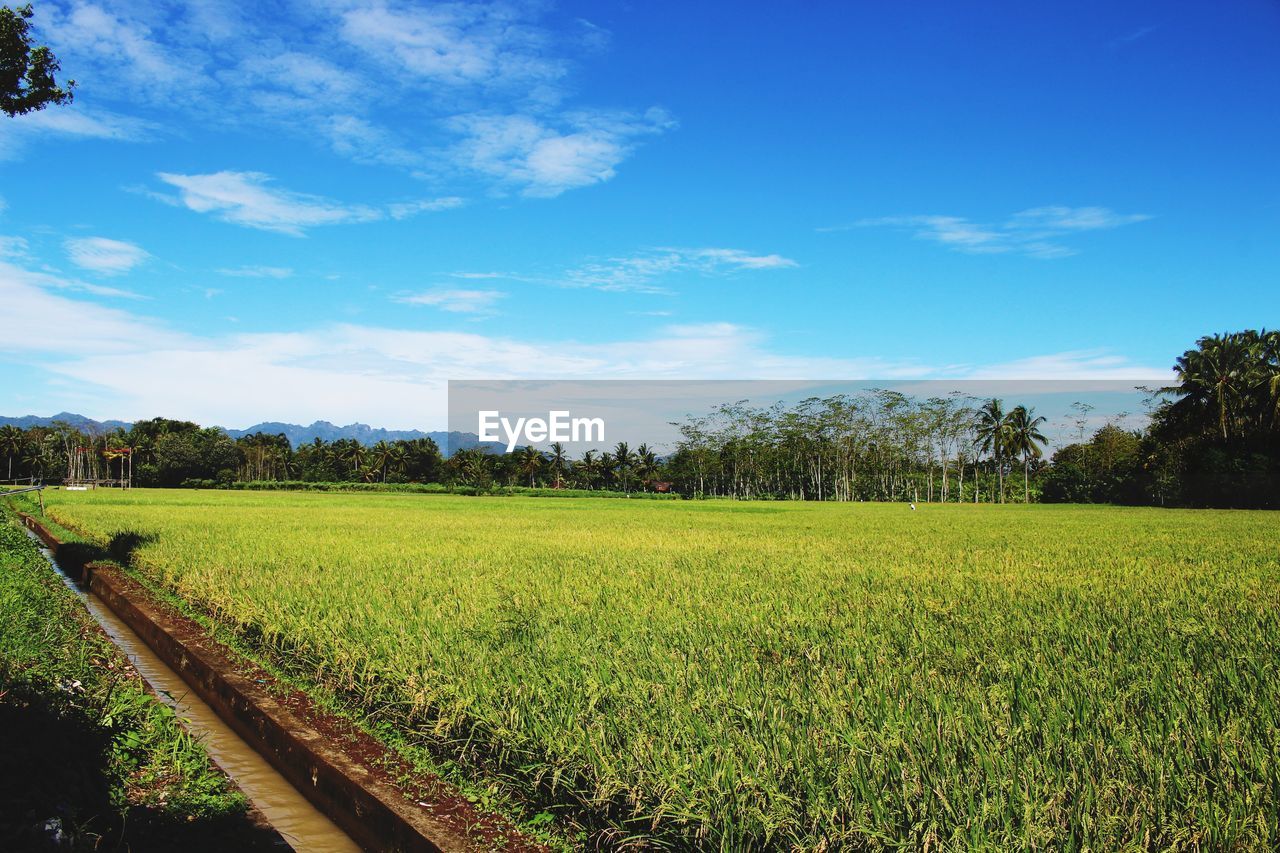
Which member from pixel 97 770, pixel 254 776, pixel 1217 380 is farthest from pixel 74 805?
pixel 1217 380

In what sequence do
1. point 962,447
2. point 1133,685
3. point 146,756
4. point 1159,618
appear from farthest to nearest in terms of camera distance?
1. point 962,447
2. point 1159,618
3. point 1133,685
4. point 146,756

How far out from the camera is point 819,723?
10.6 ft

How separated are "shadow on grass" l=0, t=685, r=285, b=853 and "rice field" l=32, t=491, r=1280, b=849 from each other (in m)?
0.97

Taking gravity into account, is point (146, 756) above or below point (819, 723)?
below

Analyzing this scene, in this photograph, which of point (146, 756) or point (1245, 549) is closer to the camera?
point (146, 756)

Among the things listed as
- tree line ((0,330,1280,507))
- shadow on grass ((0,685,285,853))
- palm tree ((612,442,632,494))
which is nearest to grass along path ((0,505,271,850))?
shadow on grass ((0,685,285,853))

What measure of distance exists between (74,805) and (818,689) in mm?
3124

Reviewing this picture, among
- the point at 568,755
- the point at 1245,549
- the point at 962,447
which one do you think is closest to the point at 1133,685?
the point at 568,755

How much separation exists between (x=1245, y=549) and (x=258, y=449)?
3064 inches

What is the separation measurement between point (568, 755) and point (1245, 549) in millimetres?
13194

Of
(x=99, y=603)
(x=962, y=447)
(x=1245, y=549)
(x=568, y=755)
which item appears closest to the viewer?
(x=568, y=755)

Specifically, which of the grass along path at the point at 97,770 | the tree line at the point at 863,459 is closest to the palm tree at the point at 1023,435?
the tree line at the point at 863,459

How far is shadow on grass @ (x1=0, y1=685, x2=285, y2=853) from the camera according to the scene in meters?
2.56

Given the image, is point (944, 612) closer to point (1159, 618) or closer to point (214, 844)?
point (1159, 618)
